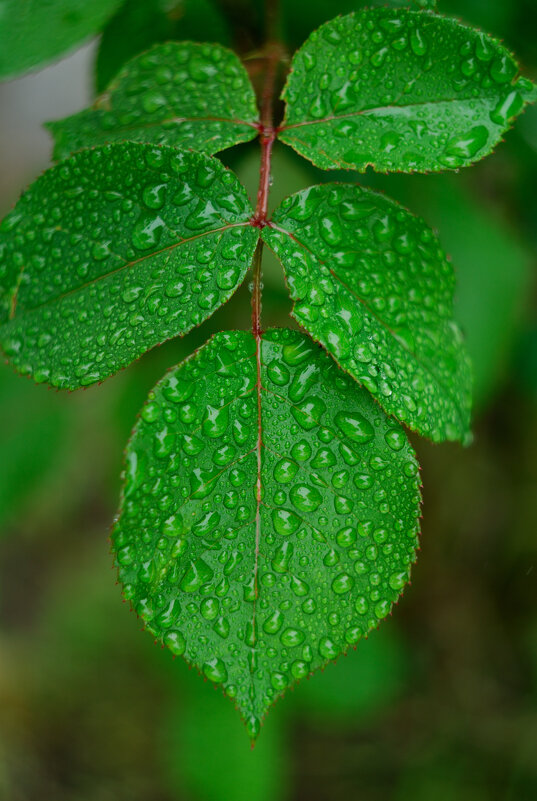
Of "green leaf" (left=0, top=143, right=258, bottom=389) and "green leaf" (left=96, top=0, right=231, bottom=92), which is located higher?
"green leaf" (left=96, top=0, right=231, bottom=92)

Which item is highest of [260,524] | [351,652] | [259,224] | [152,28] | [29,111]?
[152,28]

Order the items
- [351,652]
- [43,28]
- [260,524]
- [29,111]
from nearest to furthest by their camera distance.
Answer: [260,524], [43,28], [351,652], [29,111]

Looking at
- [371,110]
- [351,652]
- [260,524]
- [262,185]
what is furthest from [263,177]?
[351,652]

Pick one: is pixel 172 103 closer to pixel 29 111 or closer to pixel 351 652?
pixel 351 652

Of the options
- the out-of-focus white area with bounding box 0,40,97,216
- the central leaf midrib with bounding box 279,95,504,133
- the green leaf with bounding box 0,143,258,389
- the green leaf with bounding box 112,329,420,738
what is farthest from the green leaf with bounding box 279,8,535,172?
the out-of-focus white area with bounding box 0,40,97,216

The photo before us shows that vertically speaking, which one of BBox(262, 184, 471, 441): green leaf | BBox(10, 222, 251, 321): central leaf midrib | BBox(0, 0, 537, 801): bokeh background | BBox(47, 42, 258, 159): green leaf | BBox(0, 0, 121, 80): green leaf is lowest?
BBox(0, 0, 537, 801): bokeh background

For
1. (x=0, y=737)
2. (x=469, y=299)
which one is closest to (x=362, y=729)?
(x=0, y=737)

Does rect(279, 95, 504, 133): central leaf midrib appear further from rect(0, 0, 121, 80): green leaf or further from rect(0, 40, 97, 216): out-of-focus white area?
rect(0, 40, 97, 216): out-of-focus white area
